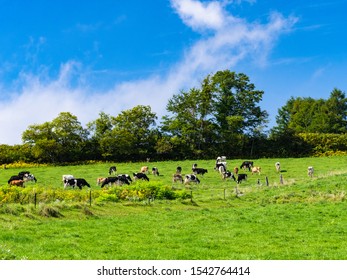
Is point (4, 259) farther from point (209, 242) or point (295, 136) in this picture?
point (295, 136)

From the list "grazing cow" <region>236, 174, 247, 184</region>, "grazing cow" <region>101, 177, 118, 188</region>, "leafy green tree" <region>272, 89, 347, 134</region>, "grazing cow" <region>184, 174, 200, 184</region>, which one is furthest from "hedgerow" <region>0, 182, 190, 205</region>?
"leafy green tree" <region>272, 89, 347, 134</region>

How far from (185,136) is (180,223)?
45.6 m

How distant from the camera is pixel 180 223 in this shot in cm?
1916

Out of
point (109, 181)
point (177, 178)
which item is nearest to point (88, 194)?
point (109, 181)

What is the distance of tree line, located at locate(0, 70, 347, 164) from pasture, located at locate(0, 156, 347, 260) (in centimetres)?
2760

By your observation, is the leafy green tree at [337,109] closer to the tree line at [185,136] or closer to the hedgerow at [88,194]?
the tree line at [185,136]

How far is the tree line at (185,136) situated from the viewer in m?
61.3

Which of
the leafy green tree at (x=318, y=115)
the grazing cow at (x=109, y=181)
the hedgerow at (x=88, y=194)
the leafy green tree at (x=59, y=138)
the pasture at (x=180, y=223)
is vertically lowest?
the pasture at (x=180, y=223)

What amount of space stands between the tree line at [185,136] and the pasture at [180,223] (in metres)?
27.6

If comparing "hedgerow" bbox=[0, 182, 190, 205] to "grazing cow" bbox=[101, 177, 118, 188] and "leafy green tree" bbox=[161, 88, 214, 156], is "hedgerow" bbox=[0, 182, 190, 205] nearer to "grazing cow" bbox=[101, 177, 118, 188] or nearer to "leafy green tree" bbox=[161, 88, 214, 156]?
"grazing cow" bbox=[101, 177, 118, 188]

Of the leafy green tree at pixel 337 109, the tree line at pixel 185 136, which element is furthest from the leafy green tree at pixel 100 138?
the leafy green tree at pixel 337 109

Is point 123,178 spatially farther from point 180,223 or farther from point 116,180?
point 180,223

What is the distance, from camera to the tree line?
61.3 m

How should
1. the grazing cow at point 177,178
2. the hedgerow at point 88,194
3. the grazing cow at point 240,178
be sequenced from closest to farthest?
the hedgerow at point 88,194 → the grazing cow at point 240,178 → the grazing cow at point 177,178
